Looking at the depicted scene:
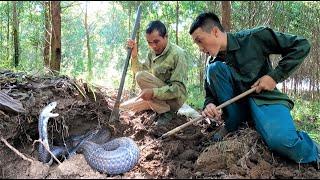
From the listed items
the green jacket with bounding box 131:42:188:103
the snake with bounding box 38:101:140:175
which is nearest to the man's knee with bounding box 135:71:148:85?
the green jacket with bounding box 131:42:188:103

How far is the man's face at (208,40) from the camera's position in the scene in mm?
3801

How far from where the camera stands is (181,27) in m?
18.5

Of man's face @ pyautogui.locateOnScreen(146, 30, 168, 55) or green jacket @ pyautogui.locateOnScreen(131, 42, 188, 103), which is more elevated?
man's face @ pyautogui.locateOnScreen(146, 30, 168, 55)

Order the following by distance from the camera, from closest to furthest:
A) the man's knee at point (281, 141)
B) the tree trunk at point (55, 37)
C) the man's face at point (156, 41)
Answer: the man's knee at point (281, 141), the man's face at point (156, 41), the tree trunk at point (55, 37)

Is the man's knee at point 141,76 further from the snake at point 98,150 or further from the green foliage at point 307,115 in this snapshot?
the green foliage at point 307,115

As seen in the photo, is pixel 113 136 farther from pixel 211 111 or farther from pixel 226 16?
pixel 226 16

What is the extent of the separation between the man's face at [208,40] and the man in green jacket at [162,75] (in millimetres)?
921

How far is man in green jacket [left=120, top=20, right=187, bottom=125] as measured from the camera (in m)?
4.70

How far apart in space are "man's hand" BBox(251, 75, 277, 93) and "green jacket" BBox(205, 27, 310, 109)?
48 mm

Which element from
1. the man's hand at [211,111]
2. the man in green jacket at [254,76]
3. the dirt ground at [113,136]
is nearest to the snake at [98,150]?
the dirt ground at [113,136]

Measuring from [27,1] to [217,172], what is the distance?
10163mm

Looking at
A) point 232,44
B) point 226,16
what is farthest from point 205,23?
point 226,16

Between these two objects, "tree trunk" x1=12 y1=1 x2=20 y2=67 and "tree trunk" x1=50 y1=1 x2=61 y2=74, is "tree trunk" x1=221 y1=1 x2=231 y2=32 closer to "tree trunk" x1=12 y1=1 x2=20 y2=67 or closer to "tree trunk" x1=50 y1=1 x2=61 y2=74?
"tree trunk" x1=50 y1=1 x2=61 y2=74

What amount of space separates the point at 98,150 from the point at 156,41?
1715 mm
